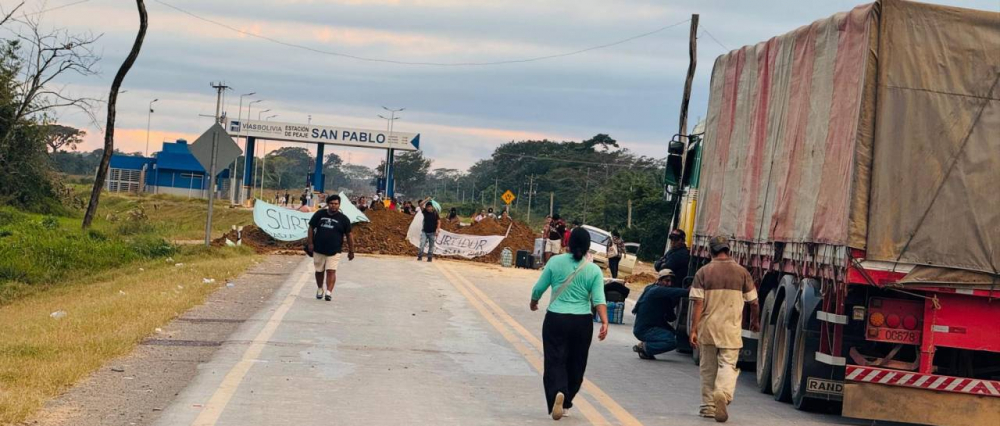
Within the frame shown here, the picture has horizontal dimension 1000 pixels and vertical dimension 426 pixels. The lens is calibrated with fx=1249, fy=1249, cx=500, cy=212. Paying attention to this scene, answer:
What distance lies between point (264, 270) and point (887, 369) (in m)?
18.7

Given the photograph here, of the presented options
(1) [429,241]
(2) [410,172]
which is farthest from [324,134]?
(2) [410,172]

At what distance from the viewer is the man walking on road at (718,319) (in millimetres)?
10617

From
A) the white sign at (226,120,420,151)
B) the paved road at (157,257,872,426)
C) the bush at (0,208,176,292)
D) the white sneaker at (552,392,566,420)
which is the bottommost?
the bush at (0,208,176,292)

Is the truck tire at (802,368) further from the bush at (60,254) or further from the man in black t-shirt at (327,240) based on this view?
the bush at (60,254)

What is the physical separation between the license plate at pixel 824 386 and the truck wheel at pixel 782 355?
0.53m

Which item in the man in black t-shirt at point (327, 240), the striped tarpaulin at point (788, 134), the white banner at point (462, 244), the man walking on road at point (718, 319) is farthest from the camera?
the white banner at point (462, 244)

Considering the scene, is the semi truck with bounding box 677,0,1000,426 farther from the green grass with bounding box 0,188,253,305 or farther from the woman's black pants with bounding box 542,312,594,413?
the green grass with bounding box 0,188,253,305

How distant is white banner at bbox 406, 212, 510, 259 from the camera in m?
40.5

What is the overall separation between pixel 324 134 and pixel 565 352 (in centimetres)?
7988

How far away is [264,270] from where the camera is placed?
2697 centimetres

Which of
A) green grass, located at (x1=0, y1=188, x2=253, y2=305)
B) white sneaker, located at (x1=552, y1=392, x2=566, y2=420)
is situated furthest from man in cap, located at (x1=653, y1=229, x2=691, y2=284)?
green grass, located at (x1=0, y1=188, x2=253, y2=305)

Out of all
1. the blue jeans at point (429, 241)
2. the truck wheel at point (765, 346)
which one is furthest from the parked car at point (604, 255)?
the truck wheel at point (765, 346)

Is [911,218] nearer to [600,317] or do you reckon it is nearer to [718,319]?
[718,319]

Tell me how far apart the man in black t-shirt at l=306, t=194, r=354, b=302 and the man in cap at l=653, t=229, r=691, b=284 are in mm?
6100
